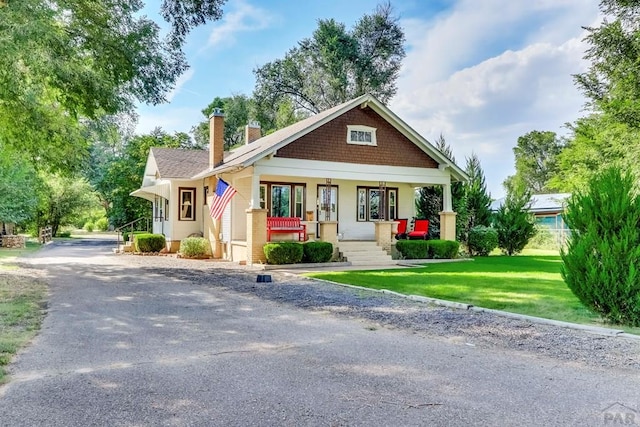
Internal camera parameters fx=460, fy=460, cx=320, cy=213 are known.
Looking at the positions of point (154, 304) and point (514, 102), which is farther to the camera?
point (514, 102)

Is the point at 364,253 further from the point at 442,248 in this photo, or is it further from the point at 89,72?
the point at 89,72

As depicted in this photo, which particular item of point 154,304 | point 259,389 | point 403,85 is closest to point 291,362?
point 259,389

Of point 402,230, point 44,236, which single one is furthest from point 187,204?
point 44,236

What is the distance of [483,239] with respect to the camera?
21.6m

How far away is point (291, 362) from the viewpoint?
5090 mm

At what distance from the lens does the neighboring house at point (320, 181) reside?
17078 millimetres

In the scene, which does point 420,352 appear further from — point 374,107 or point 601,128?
point 601,128

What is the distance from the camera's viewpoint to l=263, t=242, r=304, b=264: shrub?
51.2 ft

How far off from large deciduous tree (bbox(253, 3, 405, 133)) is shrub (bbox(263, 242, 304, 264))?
24.8m

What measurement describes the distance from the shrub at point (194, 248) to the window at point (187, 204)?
2.58 meters

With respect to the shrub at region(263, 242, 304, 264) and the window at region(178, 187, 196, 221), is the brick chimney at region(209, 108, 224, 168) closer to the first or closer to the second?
the window at region(178, 187, 196, 221)

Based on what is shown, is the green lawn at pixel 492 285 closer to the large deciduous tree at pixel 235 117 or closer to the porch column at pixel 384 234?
the porch column at pixel 384 234

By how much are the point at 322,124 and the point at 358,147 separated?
182 centimetres

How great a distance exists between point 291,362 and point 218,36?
2127 centimetres
